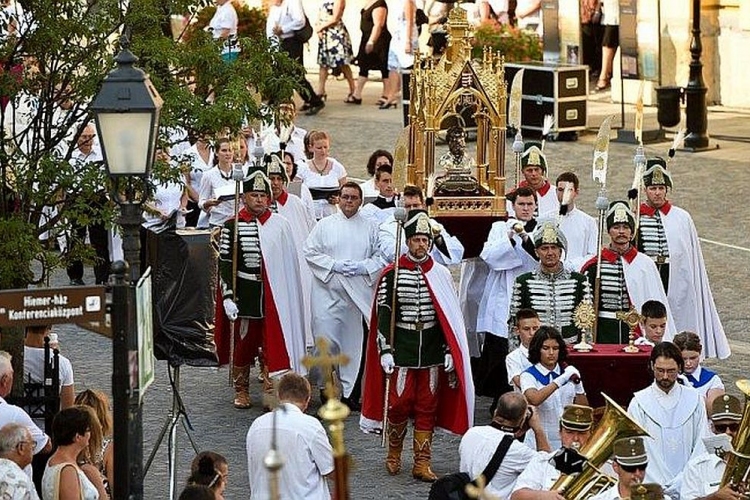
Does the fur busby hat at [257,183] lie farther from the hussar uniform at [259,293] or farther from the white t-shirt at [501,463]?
the white t-shirt at [501,463]

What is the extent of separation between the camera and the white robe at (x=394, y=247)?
1386cm

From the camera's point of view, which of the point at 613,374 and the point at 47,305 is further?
the point at 613,374

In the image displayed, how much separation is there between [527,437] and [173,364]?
265 cm

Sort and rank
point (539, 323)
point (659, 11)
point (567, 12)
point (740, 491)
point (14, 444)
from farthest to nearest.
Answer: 1. point (567, 12)
2. point (659, 11)
3. point (539, 323)
4. point (14, 444)
5. point (740, 491)

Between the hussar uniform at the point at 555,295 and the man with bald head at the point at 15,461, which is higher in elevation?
the hussar uniform at the point at 555,295

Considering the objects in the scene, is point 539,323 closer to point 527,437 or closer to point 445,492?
point 527,437

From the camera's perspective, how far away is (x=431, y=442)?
12.8 m

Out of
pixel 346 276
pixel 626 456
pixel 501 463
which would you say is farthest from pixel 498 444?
pixel 346 276

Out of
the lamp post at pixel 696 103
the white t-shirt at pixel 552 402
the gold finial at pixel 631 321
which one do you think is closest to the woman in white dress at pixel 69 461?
the white t-shirt at pixel 552 402

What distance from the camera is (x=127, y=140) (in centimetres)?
877

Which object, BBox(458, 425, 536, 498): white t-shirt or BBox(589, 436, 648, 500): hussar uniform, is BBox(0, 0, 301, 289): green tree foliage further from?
BBox(589, 436, 648, 500): hussar uniform

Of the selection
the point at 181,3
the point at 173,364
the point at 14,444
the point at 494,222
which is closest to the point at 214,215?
the point at 494,222

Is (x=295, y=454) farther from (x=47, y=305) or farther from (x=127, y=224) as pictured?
(x=47, y=305)

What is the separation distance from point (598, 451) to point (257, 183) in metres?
5.32
